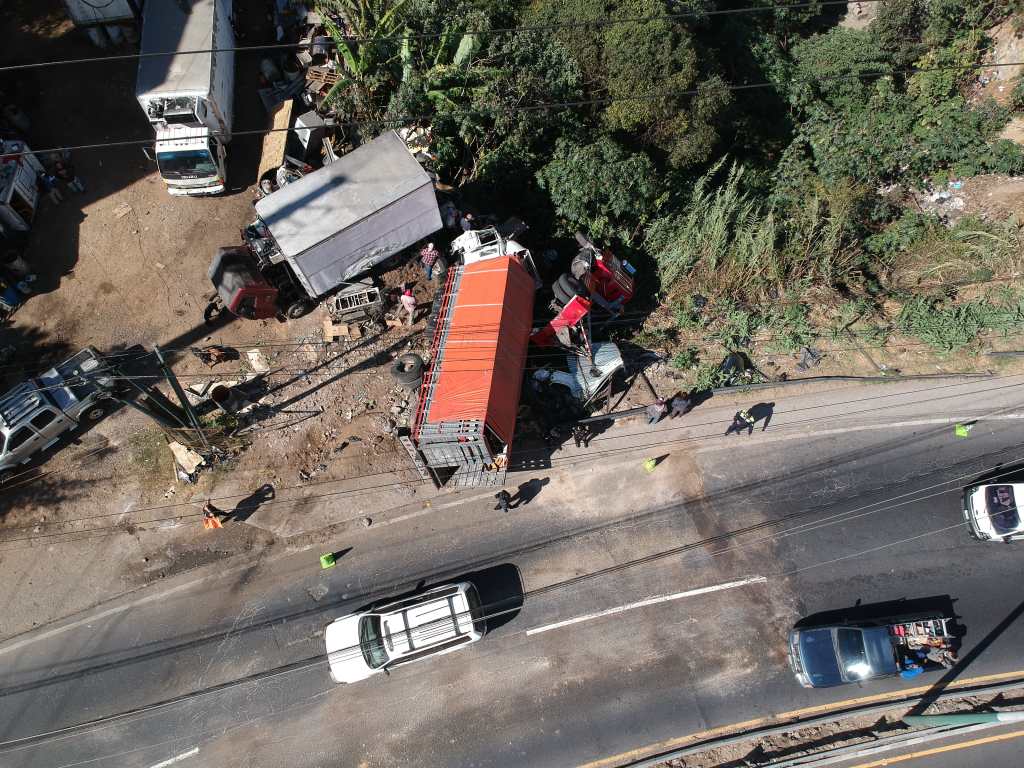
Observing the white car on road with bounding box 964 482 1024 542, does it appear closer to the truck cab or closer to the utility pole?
the utility pole

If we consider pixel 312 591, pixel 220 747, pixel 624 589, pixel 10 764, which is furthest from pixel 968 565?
pixel 10 764

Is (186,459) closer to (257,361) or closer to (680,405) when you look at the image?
(257,361)

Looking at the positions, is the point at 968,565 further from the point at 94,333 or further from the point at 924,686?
the point at 94,333

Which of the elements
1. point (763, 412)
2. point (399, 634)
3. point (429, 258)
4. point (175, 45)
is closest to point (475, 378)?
point (429, 258)

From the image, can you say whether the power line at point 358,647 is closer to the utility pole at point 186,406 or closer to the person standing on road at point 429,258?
the utility pole at point 186,406

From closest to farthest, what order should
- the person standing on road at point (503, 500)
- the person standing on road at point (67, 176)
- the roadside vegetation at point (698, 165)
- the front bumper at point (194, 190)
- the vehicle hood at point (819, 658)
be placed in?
the vehicle hood at point (819, 658), the person standing on road at point (503, 500), the roadside vegetation at point (698, 165), the front bumper at point (194, 190), the person standing on road at point (67, 176)

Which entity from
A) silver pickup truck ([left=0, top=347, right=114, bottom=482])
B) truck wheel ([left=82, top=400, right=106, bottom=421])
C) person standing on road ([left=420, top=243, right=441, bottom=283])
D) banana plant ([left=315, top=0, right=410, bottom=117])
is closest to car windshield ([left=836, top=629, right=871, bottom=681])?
person standing on road ([left=420, top=243, right=441, bottom=283])

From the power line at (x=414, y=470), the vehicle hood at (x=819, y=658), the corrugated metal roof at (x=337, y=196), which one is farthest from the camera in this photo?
the corrugated metal roof at (x=337, y=196)

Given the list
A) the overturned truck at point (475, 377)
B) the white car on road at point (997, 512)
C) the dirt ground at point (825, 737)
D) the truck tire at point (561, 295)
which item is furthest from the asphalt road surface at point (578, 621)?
the truck tire at point (561, 295)
